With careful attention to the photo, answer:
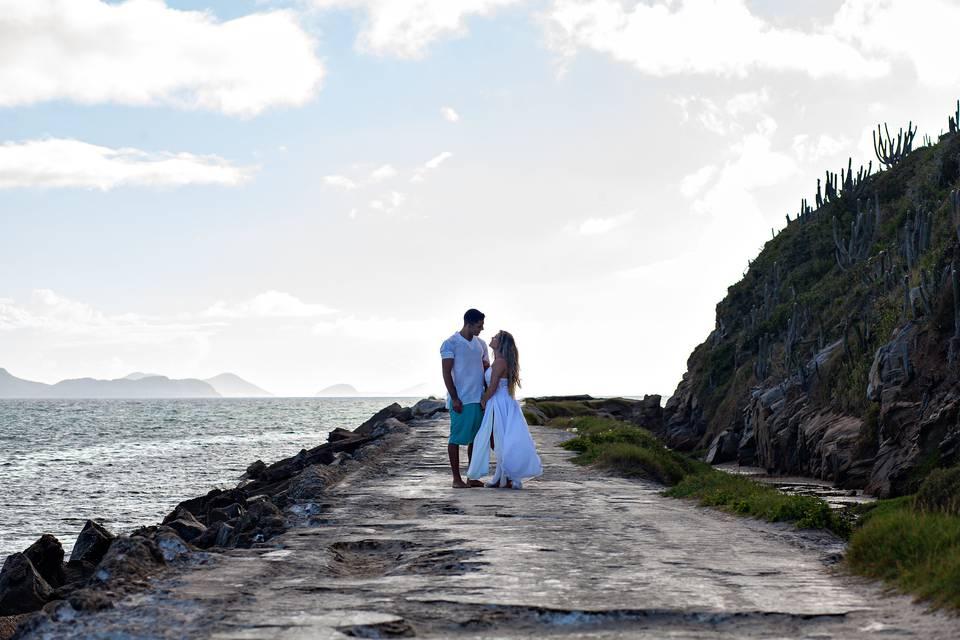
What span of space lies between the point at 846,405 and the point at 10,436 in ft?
176

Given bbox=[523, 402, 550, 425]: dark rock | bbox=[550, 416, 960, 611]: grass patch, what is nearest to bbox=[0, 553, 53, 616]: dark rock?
bbox=[550, 416, 960, 611]: grass patch

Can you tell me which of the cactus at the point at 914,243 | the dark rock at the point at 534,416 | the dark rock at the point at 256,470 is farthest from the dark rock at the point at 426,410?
the cactus at the point at 914,243

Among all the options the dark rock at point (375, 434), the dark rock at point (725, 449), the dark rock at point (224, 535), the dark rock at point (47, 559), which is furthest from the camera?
the dark rock at point (375, 434)

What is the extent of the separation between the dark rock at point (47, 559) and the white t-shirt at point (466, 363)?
513 cm

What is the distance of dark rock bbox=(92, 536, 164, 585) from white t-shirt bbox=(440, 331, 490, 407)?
18.7ft

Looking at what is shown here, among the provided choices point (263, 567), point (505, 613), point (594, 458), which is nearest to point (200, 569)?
point (263, 567)

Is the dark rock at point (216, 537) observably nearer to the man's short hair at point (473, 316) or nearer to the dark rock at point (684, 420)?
the man's short hair at point (473, 316)

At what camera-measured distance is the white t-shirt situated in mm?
12297

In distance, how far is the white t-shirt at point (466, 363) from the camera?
12297 millimetres

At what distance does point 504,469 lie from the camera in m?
12.4

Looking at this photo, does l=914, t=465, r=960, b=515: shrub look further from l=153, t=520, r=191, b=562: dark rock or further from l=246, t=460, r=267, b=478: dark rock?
l=246, t=460, r=267, b=478: dark rock

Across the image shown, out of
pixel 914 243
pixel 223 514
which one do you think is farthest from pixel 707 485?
pixel 914 243

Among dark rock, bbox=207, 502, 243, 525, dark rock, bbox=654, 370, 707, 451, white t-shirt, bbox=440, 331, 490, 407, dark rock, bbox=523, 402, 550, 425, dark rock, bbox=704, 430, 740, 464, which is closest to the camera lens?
white t-shirt, bbox=440, 331, 490, 407

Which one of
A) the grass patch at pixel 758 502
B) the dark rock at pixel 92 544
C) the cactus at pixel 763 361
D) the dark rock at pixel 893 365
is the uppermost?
the cactus at pixel 763 361
